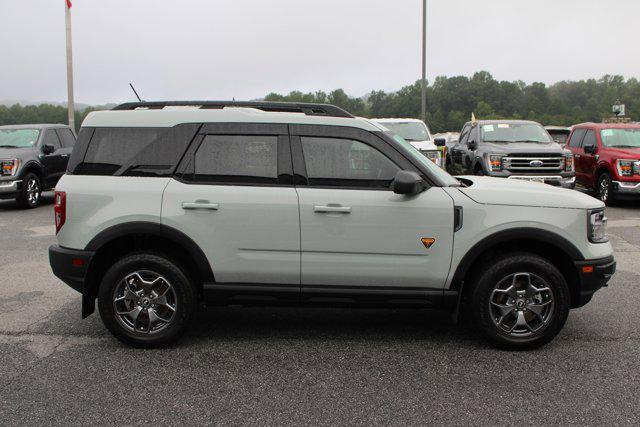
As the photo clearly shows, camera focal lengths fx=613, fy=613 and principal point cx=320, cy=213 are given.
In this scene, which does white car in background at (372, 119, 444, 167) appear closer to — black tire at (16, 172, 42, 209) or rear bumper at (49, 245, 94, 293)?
black tire at (16, 172, 42, 209)

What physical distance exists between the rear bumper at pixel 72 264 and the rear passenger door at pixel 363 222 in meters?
1.68

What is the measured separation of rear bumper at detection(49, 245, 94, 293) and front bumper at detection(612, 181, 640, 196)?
11.7 metres

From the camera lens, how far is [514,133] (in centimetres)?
1455

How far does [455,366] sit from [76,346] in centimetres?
291

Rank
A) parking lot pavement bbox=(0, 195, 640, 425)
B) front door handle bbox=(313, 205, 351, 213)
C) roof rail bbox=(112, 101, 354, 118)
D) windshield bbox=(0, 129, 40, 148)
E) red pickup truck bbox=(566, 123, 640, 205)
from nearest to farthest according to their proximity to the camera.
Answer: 1. parking lot pavement bbox=(0, 195, 640, 425)
2. front door handle bbox=(313, 205, 351, 213)
3. roof rail bbox=(112, 101, 354, 118)
4. red pickup truck bbox=(566, 123, 640, 205)
5. windshield bbox=(0, 129, 40, 148)

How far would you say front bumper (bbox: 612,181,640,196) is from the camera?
1292 cm

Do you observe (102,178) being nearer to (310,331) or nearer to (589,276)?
(310,331)

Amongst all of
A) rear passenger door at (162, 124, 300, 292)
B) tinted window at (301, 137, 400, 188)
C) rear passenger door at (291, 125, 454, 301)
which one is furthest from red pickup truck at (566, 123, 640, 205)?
rear passenger door at (162, 124, 300, 292)

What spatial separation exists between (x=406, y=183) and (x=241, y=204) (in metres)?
1.22

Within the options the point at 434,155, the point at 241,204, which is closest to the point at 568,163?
the point at 434,155

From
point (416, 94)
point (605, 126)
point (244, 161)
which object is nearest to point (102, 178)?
point (244, 161)

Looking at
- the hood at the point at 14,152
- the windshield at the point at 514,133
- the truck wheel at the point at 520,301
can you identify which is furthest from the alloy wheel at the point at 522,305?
the hood at the point at 14,152

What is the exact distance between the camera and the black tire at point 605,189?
43.9 feet

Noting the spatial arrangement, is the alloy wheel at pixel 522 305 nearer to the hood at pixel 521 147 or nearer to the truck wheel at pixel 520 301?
the truck wheel at pixel 520 301
